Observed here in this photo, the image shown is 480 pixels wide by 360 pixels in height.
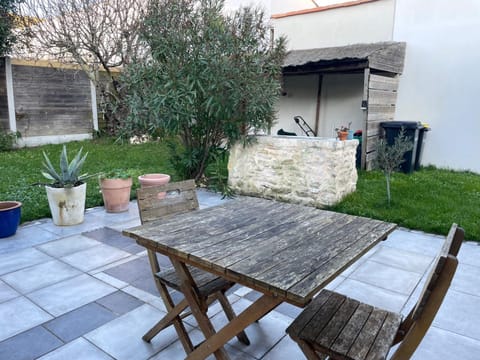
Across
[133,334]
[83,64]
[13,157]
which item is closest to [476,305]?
[133,334]

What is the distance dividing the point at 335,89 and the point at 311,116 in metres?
0.87

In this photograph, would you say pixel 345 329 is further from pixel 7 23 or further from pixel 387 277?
pixel 7 23

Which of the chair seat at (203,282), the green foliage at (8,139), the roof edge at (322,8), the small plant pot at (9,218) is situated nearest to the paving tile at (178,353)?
the chair seat at (203,282)

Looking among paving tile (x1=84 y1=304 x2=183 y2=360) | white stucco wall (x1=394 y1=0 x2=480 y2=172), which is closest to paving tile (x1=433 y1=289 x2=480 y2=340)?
paving tile (x1=84 y1=304 x2=183 y2=360)

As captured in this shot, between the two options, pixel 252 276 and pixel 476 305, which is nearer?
pixel 252 276

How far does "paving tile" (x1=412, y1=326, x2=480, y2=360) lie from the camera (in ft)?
7.00

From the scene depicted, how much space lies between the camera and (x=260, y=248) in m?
1.71

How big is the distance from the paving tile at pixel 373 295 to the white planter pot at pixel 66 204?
3.06 m

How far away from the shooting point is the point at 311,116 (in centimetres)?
921

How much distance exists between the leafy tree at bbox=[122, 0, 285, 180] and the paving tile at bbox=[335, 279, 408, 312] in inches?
123

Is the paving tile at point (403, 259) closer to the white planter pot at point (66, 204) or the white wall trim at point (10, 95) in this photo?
the white planter pot at point (66, 204)

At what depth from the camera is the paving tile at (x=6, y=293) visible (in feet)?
8.76

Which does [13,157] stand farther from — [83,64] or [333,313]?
[333,313]

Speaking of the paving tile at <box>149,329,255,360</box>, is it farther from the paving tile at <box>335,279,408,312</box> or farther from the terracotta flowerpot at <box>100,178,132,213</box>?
the terracotta flowerpot at <box>100,178,132,213</box>
